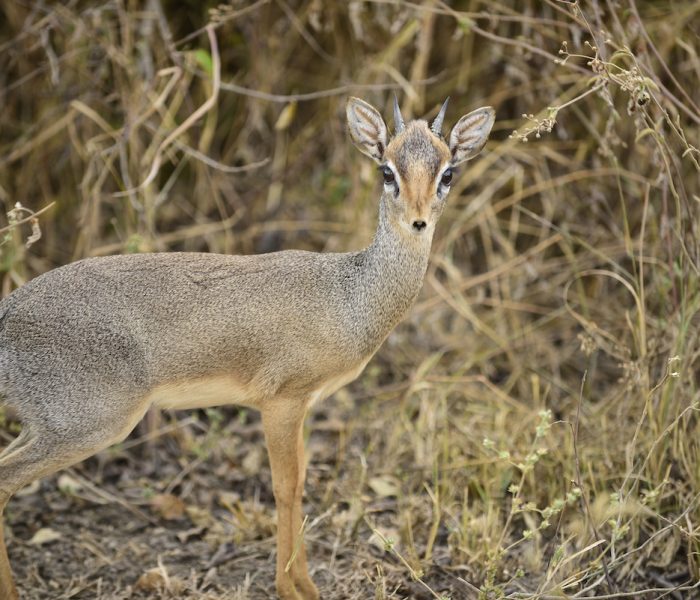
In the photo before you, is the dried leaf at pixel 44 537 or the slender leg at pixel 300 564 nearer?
the slender leg at pixel 300 564

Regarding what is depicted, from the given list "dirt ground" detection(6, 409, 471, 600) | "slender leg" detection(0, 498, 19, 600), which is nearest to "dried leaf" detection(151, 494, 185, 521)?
"dirt ground" detection(6, 409, 471, 600)

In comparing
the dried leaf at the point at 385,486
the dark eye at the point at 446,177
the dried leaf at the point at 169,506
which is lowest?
the dried leaf at the point at 385,486

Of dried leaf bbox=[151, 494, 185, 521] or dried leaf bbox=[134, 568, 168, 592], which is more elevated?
dried leaf bbox=[134, 568, 168, 592]

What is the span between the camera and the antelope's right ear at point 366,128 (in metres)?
3.49

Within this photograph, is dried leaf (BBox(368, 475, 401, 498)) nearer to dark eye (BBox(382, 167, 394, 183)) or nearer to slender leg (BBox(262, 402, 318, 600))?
slender leg (BBox(262, 402, 318, 600))

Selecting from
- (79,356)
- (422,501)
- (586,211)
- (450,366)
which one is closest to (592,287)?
(586,211)

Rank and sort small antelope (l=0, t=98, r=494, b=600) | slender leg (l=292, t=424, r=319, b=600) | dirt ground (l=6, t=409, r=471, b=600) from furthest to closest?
dirt ground (l=6, t=409, r=471, b=600)
slender leg (l=292, t=424, r=319, b=600)
small antelope (l=0, t=98, r=494, b=600)

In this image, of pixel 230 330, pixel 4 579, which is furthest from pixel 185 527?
pixel 230 330

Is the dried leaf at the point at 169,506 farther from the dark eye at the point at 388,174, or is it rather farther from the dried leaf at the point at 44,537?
the dark eye at the point at 388,174

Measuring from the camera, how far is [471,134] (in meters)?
3.50

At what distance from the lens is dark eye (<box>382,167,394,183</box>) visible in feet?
11.0

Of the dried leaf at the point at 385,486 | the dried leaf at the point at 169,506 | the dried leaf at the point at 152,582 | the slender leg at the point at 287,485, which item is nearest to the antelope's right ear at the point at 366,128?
the slender leg at the point at 287,485

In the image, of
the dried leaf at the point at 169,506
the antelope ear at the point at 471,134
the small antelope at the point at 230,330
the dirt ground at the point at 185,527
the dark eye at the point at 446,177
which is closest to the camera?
the small antelope at the point at 230,330

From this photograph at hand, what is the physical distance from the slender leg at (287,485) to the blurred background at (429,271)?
199 millimetres
